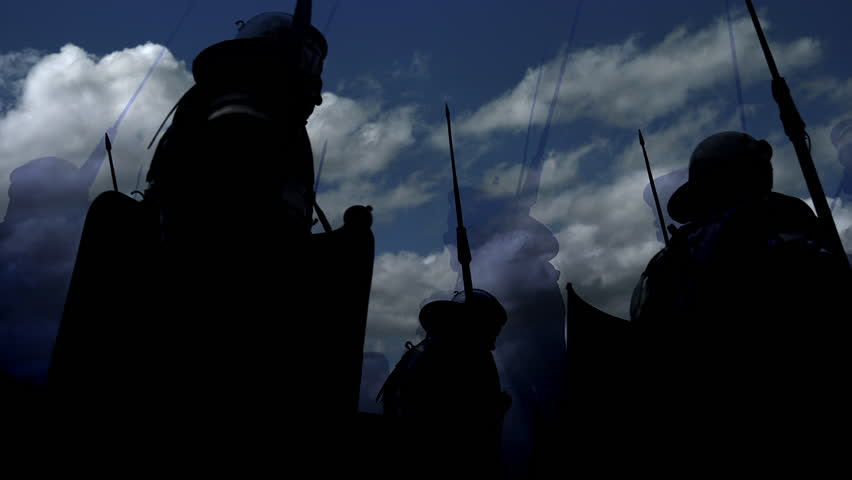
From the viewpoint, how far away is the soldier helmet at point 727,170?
320 inches

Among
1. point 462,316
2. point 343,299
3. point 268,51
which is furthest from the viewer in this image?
point 462,316

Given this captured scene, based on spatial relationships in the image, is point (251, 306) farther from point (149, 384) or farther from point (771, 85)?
point (771, 85)

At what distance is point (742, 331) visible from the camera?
6.25 meters

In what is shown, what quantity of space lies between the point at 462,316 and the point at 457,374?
2049 mm

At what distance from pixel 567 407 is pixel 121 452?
290 inches

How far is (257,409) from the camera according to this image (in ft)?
17.7

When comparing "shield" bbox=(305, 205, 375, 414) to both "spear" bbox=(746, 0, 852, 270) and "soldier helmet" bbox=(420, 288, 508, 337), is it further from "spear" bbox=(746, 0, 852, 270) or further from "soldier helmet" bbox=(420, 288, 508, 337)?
"soldier helmet" bbox=(420, 288, 508, 337)

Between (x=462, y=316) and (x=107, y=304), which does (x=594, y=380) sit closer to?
(x=462, y=316)

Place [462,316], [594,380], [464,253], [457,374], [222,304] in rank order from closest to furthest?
[222,304], [594,380], [464,253], [457,374], [462,316]

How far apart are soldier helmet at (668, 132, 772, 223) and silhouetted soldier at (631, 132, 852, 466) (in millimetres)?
21

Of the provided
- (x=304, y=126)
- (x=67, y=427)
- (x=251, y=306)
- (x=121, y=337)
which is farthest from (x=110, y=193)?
(x=304, y=126)

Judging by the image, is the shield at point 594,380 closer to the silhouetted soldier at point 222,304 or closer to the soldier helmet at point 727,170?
the soldier helmet at point 727,170

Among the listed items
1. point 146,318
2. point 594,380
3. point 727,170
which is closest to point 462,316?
point 594,380

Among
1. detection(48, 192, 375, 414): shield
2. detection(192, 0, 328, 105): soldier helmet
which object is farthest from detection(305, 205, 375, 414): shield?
detection(192, 0, 328, 105): soldier helmet
